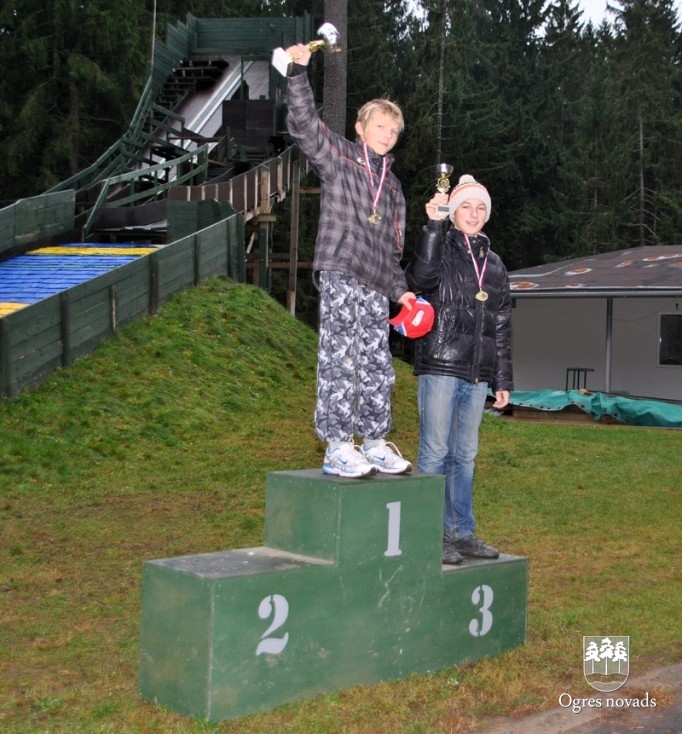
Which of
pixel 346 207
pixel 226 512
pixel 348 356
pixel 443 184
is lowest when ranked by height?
pixel 226 512

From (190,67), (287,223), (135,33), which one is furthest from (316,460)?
(287,223)

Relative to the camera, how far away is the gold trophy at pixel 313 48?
16.7 ft

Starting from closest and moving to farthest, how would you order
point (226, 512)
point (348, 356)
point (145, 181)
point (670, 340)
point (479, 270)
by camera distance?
point (348, 356), point (479, 270), point (226, 512), point (670, 340), point (145, 181)

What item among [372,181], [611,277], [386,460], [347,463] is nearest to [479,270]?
[372,181]

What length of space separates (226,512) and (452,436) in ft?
12.7

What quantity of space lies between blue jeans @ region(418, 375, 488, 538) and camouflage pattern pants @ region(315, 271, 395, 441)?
0.31 m

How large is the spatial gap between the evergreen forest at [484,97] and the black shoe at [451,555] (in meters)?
26.7

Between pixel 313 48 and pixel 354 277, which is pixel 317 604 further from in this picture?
pixel 313 48

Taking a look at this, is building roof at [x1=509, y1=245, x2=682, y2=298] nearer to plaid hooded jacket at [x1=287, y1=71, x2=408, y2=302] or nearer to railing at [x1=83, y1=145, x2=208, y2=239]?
railing at [x1=83, y1=145, x2=208, y2=239]

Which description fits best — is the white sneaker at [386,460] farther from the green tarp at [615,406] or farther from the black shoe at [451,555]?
the green tarp at [615,406]

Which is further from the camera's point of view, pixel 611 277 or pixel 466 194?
pixel 611 277

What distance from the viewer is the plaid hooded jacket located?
5.30 m

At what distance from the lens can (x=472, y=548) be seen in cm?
577

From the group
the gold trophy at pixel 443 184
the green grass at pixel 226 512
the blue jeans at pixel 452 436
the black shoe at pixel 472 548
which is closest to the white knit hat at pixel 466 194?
the gold trophy at pixel 443 184
